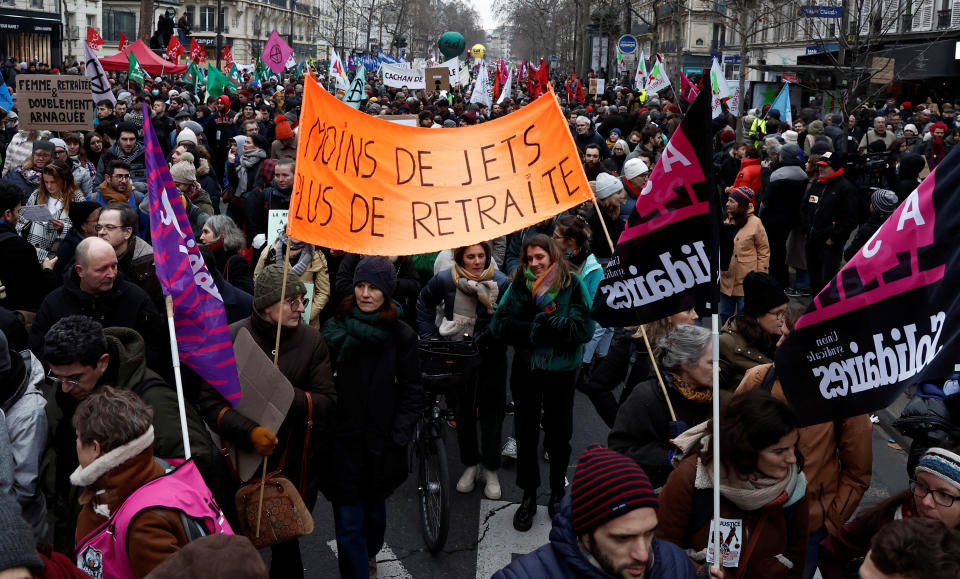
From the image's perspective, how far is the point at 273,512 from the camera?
3955 millimetres

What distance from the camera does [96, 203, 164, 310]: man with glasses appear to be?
17.9 feet

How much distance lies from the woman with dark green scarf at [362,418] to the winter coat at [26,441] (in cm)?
133

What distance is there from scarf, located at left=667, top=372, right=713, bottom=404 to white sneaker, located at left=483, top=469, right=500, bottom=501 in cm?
216

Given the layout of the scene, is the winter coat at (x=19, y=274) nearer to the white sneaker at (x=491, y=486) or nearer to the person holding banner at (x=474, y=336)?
the person holding banner at (x=474, y=336)

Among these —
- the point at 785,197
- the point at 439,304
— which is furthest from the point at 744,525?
the point at 785,197

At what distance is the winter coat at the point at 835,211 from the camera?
10148mm

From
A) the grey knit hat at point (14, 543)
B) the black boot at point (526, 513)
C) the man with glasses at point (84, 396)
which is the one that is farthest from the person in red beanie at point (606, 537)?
the black boot at point (526, 513)

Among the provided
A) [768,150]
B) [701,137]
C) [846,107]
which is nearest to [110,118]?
[768,150]

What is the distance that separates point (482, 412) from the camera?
583 centimetres

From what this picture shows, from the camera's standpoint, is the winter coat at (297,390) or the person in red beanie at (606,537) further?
the winter coat at (297,390)

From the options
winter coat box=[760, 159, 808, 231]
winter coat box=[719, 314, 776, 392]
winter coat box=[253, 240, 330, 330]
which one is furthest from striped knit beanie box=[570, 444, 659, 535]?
winter coat box=[760, 159, 808, 231]

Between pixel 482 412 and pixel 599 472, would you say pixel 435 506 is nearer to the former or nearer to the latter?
pixel 482 412

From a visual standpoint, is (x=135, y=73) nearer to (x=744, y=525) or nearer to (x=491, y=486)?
(x=491, y=486)

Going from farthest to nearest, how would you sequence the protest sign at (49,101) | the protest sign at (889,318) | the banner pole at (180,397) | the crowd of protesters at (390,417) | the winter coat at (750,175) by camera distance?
the winter coat at (750,175)
the protest sign at (49,101)
the banner pole at (180,397)
the protest sign at (889,318)
the crowd of protesters at (390,417)
